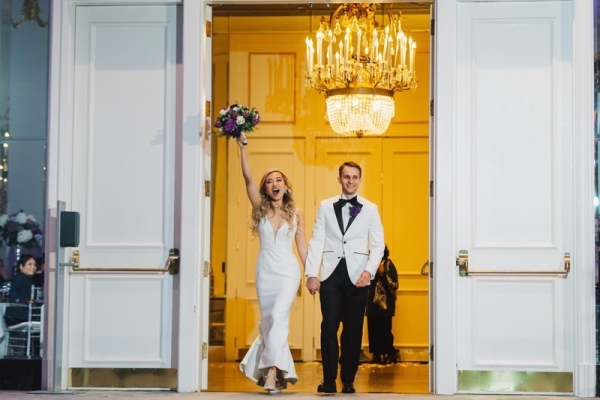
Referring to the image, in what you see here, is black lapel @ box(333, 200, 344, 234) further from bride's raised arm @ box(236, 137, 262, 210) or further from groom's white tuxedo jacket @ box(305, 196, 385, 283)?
bride's raised arm @ box(236, 137, 262, 210)

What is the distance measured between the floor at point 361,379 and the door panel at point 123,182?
0.86 metres

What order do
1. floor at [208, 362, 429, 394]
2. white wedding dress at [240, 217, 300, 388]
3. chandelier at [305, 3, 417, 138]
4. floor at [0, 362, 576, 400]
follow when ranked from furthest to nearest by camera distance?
chandelier at [305, 3, 417, 138], floor at [208, 362, 429, 394], white wedding dress at [240, 217, 300, 388], floor at [0, 362, 576, 400]

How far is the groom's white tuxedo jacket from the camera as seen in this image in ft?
25.3

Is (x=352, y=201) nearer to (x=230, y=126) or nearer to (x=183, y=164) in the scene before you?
(x=230, y=126)

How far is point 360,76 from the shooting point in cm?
941

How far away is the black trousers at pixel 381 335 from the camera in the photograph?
11055mm

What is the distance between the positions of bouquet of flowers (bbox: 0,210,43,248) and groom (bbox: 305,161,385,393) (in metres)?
1.98

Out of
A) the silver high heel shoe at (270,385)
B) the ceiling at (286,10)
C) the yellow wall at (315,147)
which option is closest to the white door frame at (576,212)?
the silver high heel shoe at (270,385)

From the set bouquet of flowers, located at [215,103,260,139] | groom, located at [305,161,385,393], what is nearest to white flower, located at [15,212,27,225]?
bouquet of flowers, located at [215,103,260,139]

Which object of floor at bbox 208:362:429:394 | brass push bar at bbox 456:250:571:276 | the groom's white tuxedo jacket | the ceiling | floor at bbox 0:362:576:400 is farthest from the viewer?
the ceiling

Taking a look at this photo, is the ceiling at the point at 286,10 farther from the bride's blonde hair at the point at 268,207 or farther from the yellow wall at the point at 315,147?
the bride's blonde hair at the point at 268,207

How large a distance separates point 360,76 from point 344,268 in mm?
2332

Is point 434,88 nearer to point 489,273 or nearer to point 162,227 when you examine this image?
point 489,273

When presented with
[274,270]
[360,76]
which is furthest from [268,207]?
[360,76]
